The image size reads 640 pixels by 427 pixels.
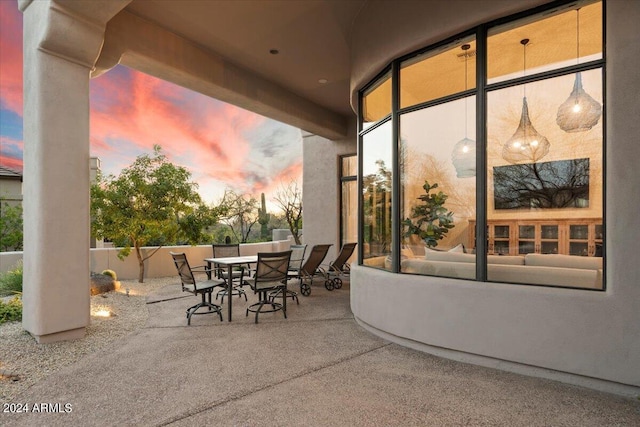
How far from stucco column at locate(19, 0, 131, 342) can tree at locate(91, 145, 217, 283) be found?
166 inches

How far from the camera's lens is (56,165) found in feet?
→ 14.5

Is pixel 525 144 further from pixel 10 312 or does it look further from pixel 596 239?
pixel 10 312

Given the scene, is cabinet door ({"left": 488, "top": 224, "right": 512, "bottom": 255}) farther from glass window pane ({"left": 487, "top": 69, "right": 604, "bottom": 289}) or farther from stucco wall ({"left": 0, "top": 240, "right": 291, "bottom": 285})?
stucco wall ({"left": 0, "top": 240, "right": 291, "bottom": 285})

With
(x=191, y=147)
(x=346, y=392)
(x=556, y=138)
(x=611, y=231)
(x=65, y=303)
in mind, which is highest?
(x=191, y=147)

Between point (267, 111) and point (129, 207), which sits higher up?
point (267, 111)

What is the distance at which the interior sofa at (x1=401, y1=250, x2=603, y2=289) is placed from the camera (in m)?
3.33

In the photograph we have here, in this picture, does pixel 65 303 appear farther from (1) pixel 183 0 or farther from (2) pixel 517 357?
(2) pixel 517 357

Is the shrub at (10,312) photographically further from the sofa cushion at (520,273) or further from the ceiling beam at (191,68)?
the sofa cushion at (520,273)

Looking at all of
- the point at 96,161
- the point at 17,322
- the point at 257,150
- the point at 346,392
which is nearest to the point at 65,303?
the point at 17,322

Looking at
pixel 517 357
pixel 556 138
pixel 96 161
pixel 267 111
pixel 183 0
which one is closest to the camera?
pixel 517 357

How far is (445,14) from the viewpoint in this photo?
4.01 meters

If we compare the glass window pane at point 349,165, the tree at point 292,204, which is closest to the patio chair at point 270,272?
the glass window pane at point 349,165

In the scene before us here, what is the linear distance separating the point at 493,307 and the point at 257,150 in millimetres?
24679

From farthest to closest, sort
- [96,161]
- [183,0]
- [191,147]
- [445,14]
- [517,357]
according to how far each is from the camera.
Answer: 1. [191,147]
2. [96,161]
3. [183,0]
4. [445,14]
5. [517,357]
